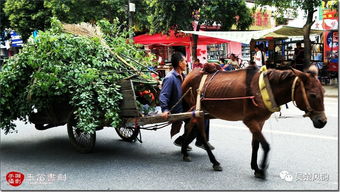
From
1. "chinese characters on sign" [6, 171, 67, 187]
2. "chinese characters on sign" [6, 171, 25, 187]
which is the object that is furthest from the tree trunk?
"chinese characters on sign" [6, 171, 25, 187]

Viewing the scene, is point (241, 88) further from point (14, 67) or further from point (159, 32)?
point (159, 32)

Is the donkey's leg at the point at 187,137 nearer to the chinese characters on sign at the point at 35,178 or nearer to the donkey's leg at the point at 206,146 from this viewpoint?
the donkey's leg at the point at 206,146

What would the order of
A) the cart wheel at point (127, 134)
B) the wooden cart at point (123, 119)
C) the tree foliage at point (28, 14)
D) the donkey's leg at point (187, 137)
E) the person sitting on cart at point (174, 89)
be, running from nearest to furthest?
the wooden cart at point (123, 119) → the person sitting on cart at point (174, 89) → the donkey's leg at point (187, 137) → the cart wheel at point (127, 134) → the tree foliage at point (28, 14)

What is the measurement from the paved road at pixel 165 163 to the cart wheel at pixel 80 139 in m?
0.12

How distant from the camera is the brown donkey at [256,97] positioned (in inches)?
149

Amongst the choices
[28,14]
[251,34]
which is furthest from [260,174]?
[28,14]

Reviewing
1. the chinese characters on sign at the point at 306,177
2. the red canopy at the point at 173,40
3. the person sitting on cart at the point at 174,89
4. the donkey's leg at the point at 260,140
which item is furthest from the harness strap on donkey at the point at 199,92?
the red canopy at the point at 173,40

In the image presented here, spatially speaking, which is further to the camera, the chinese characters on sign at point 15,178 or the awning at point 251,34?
the awning at point 251,34

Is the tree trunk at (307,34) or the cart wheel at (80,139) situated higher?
the tree trunk at (307,34)

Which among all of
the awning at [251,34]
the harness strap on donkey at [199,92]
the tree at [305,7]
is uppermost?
the tree at [305,7]

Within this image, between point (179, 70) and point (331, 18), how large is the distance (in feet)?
39.6

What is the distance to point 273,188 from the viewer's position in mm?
4055

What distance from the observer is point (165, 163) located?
518 centimetres

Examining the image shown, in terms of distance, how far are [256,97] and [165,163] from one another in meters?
1.80
